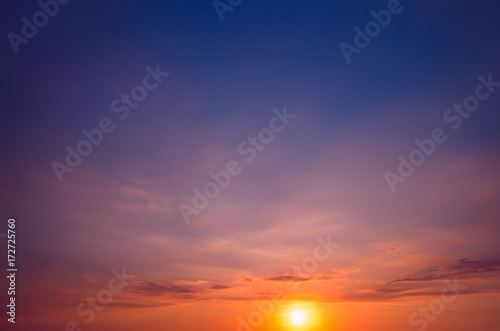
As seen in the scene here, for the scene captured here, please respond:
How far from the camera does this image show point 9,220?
1385 inches

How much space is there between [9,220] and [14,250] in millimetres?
4086

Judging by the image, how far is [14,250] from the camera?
3331cm

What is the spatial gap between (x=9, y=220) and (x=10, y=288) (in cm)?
779

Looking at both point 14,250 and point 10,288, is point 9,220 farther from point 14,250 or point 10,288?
point 10,288

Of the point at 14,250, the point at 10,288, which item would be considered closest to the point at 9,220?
the point at 14,250

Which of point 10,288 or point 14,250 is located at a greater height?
point 14,250

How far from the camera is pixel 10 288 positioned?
32.2 meters

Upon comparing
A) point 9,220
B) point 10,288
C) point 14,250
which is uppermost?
point 9,220

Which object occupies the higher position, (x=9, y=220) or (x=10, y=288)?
(x=9, y=220)

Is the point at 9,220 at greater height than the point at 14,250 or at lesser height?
greater

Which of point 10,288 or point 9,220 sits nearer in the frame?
point 10,288
